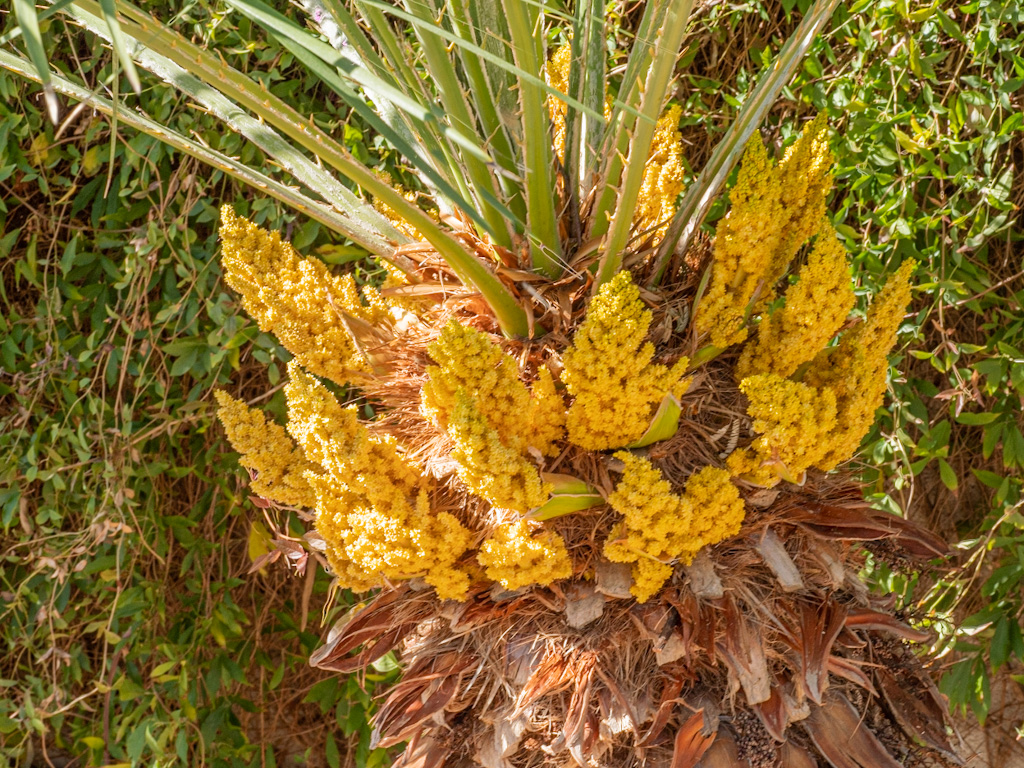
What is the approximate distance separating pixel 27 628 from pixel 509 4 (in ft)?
4.19

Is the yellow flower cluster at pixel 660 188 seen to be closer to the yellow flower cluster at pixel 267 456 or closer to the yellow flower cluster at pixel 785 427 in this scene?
the yellow flower cluster at pixel 785 427

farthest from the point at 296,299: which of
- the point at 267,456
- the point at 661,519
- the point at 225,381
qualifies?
the point at 225,381

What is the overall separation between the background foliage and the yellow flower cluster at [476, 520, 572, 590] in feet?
1.82

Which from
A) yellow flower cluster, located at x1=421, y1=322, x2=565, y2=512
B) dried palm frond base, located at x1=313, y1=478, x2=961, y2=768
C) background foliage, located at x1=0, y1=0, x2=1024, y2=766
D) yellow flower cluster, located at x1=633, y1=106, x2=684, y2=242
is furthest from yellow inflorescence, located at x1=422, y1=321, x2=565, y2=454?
background foliage, located at x1=0, y1=0, x2=1024, y2=766

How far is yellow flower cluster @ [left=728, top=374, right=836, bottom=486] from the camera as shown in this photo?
685 mm

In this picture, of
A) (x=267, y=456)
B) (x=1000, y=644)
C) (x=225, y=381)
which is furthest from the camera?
(x=225, y=381)

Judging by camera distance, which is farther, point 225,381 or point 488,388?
point 225,381

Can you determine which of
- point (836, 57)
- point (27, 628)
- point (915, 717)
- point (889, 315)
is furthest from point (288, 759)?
point (836, 57)

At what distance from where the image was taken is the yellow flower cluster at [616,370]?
662mm

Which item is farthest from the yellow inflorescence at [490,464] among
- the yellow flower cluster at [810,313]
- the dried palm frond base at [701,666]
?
the yellow flower cluster at [810,313]

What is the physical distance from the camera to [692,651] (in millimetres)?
732

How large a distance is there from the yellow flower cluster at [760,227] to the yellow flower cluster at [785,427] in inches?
2.4

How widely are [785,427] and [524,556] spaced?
222mm

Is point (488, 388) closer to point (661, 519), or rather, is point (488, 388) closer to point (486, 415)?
point (486, 415)
